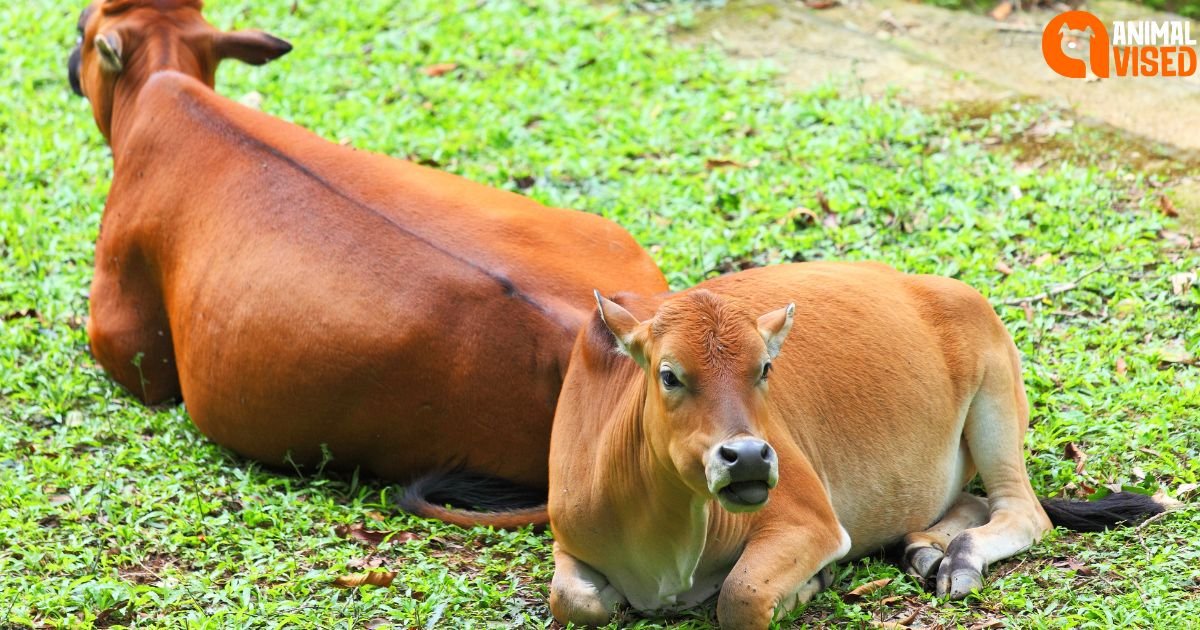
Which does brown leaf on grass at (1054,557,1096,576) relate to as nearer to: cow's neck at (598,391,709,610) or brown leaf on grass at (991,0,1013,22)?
cow's neck at (598,391,709,610)

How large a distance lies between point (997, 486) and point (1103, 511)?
0.42m

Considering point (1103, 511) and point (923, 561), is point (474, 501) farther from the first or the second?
point (1103, 511)

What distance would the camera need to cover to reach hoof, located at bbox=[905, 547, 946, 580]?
17.5ft

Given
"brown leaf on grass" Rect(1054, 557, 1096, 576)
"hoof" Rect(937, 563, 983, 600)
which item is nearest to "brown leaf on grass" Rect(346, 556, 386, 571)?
"hoof" Rect(937, 563, 983, 600)

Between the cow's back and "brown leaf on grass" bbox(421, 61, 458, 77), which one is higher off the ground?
"brown leaf on grass" bbox(421, 61, 458, 77)

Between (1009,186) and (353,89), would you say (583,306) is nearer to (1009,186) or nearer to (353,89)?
(1009,186)

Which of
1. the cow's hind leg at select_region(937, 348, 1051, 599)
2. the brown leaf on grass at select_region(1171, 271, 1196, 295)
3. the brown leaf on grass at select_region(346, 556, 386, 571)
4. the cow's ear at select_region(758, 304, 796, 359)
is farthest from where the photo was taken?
the brown leaf on grass at select_region(1171, 271, 1196, 295)

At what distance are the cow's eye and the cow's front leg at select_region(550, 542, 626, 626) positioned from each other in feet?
2.95

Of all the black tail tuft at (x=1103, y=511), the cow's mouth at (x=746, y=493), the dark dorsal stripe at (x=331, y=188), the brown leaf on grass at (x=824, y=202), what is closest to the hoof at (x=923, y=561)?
the black tail tuft at (x=1103, y=511)

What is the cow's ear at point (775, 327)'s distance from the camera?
15.2 feet

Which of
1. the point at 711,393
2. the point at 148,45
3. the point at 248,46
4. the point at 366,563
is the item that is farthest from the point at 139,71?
the point at 711,393

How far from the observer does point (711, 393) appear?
A: 4383 millimetres

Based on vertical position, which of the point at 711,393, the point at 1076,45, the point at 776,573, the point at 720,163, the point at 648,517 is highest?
the point at 1076,45

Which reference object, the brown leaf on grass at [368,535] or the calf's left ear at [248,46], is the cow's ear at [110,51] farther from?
the brown leaf on grass at [368,535]
